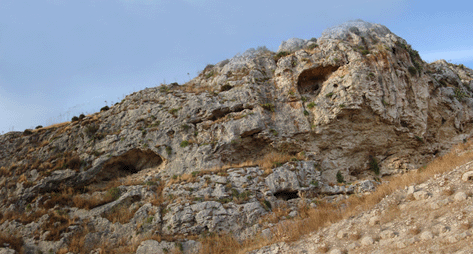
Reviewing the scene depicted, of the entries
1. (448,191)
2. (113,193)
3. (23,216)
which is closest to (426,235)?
(448,191)

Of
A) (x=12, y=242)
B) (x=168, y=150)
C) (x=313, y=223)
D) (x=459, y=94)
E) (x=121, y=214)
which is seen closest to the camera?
(x=313, y=223)

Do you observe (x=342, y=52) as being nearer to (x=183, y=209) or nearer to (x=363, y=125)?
(x=363, y=125)

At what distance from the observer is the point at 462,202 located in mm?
7621

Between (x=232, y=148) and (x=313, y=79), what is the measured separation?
923 cm

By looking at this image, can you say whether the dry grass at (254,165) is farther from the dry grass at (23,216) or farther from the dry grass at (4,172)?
the dry grass at (4,172)

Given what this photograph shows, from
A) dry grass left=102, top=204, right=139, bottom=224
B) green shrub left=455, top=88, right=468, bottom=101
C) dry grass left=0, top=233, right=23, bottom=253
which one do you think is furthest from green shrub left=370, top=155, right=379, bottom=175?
dry grass left=0, top=233, right=23, bottom=253

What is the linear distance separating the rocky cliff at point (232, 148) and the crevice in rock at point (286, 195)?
0.12 metres

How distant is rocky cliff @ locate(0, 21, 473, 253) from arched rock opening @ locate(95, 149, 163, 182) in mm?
96

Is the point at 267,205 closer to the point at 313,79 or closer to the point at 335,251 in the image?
the point at 335,251

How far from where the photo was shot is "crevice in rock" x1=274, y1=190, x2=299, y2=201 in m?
15.5

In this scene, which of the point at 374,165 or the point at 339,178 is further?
the point at 374,165

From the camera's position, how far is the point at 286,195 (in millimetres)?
15781

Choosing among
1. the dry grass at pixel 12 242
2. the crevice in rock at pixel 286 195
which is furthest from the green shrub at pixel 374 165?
the dry grass at pixel 12 242

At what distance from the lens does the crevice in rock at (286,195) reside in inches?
612
